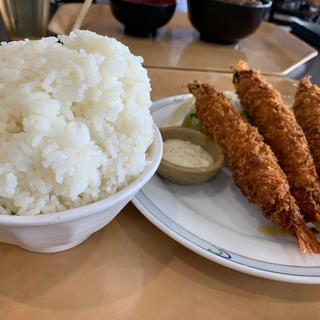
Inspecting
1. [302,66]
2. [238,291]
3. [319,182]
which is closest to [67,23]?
[302,66]

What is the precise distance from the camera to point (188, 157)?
0.93 metres

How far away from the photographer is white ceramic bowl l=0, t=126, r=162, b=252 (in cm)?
51

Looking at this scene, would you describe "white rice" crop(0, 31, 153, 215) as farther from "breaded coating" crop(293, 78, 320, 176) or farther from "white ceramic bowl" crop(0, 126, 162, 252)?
"breaded coating" crop(293, 78, 320, 176)

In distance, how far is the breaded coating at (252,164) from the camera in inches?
30.9

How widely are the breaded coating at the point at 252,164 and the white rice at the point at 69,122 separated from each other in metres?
0.31

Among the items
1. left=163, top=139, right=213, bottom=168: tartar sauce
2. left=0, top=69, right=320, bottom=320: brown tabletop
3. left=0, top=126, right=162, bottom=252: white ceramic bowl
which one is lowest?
left=0, top=69, right=320, bottom=320: brown tabletop

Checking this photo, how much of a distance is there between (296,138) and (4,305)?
2.41 ft

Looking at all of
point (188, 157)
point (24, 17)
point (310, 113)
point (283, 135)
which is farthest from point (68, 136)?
point (24, 17)

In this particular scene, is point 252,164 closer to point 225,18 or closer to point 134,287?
point 134,287

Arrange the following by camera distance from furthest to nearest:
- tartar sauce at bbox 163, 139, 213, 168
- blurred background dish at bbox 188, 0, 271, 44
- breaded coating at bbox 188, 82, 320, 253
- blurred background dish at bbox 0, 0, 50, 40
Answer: blurred background dish at bbox 188, 0, 271, 44 → blurred background dish at bbox 0, 0, 50, 40 → tartar sauce at bbox 163, 139, 213, 168 → breaded coating at bbox 188, 82, 320, 253

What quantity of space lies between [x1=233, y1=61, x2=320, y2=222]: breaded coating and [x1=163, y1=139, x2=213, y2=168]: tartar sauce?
0.59 feet

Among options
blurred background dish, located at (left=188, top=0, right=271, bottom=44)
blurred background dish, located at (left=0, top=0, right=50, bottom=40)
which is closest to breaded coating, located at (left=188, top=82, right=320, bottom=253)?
blurred background dish, located at (left=188, top=0, right=271, bottom=44)

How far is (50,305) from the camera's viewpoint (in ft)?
2.00

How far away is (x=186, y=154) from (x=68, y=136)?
44 cm
